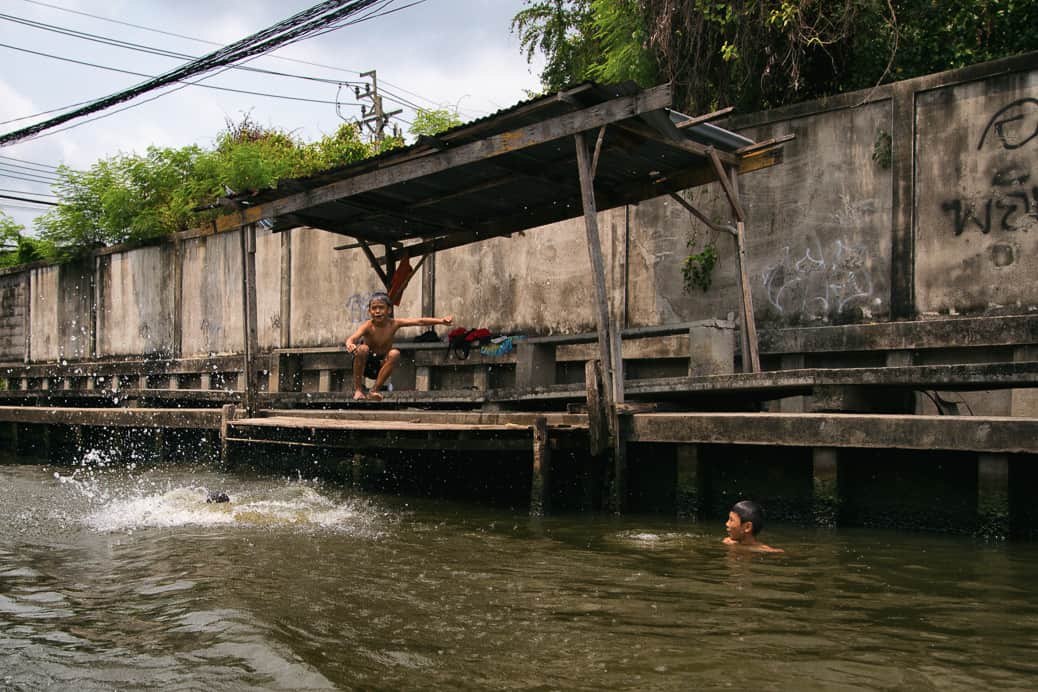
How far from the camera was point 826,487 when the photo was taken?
7453mm

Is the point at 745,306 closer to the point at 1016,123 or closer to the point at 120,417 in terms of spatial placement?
the point at 1016,123

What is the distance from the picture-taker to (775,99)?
12.3m

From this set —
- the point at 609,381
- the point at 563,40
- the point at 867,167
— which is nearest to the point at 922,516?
the point at 609,381

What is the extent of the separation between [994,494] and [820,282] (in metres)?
4.16

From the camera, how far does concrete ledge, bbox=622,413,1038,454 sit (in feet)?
21.4

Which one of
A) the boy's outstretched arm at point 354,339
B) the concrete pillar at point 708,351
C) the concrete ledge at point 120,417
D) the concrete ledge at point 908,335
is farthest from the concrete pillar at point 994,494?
the concrete ledge at point 120,417

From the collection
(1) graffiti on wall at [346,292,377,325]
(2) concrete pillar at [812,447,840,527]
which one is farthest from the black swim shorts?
(2) concrete pillar at [812,447,840,527]

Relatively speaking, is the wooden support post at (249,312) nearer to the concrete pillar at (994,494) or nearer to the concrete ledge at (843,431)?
the concrete ledge at (843,431)

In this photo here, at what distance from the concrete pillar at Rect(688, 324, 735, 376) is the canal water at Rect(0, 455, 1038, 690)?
1854mm

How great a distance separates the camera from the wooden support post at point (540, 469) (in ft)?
27.6

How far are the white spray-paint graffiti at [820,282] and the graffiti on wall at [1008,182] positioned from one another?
1.15 metres

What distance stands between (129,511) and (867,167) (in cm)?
866

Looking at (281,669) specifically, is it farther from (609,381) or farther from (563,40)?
(563,40)

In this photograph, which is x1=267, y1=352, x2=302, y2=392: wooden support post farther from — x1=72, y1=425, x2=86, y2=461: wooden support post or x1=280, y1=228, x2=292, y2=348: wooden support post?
x1=72, y1=425, x2=86, y2=461: wooden support post
